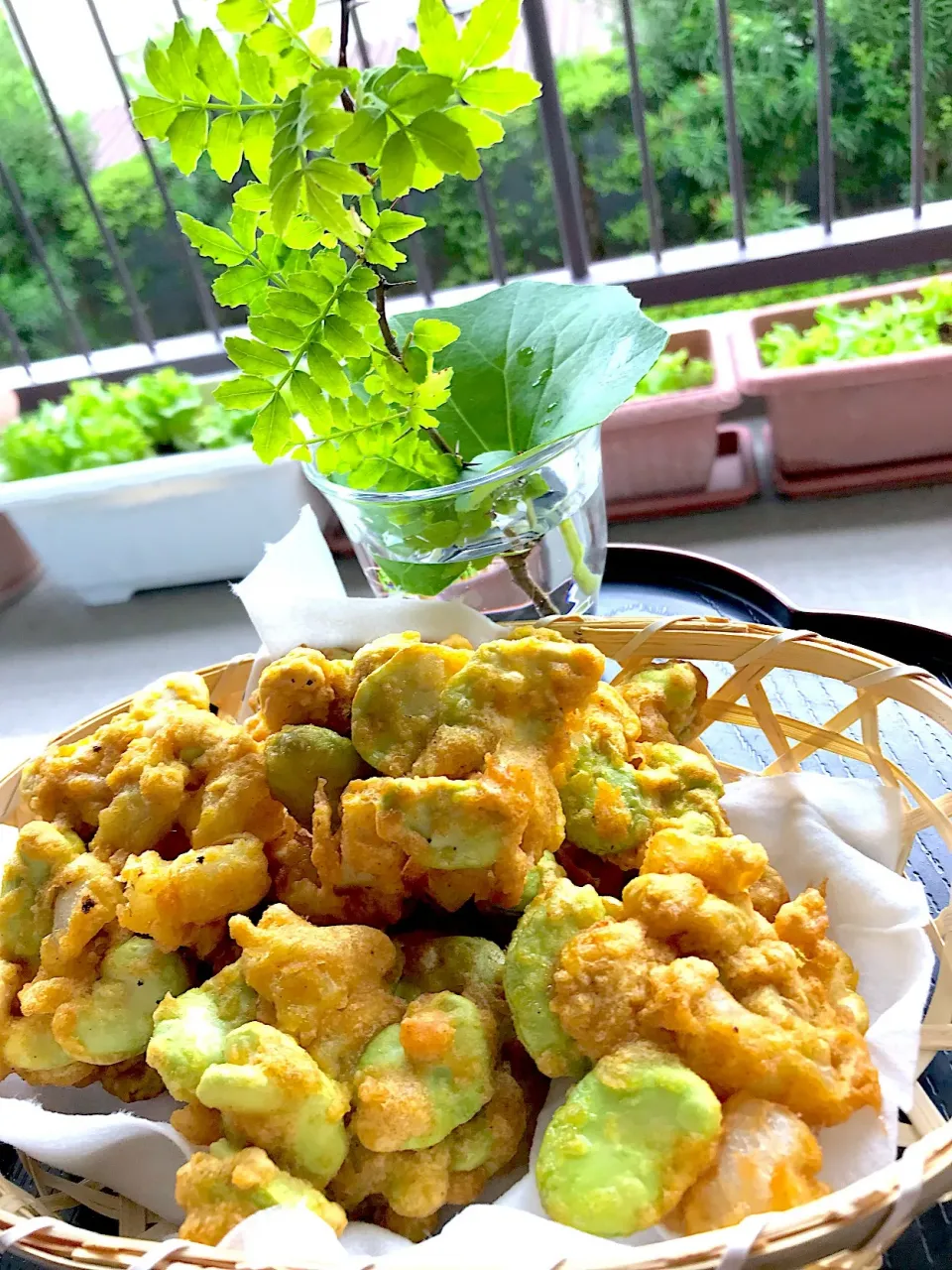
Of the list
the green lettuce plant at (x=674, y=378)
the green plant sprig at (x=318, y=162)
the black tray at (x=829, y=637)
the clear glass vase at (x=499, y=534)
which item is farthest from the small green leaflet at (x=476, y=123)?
the green lettuce plant at (x=674, y=378)

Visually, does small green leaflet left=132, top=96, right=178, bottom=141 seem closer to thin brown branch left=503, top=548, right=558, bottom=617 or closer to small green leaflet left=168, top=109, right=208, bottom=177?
small green leaflet left=168, top=109, right=208, bottom=177

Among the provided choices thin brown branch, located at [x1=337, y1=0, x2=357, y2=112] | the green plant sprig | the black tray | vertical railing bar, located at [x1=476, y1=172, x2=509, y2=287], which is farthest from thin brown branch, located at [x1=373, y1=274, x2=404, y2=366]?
vertical railing bar, located at [x1=476, y1=172, x2=509, y2=287]

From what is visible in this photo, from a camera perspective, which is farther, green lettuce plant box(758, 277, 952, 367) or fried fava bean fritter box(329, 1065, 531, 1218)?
green lettuce plant box(758, 277, 952, 367)

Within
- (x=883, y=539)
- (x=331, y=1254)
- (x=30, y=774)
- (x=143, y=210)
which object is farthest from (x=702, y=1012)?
(x=143, y=210)

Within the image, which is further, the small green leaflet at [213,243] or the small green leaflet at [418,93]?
the small green leaflet at [213,243]

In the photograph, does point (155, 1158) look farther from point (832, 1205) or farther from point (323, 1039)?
point (832, 1205)

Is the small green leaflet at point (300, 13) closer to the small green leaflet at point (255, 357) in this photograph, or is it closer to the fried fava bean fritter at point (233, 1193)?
the small green leaflet at point (255, 357)
